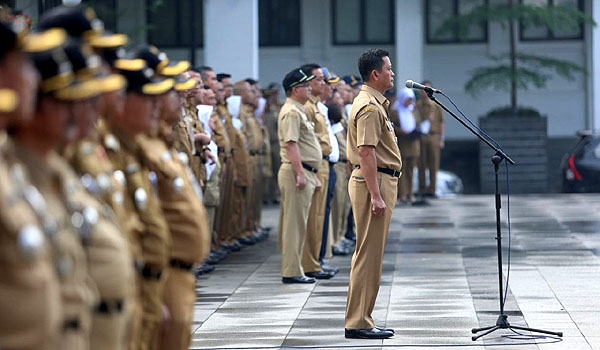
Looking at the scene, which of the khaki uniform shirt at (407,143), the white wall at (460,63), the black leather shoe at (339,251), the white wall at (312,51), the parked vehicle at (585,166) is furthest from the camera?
the white wall at (312,51)

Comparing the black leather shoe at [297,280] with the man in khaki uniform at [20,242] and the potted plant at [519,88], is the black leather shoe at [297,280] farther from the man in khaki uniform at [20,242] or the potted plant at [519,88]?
the potted plant at [519,88]

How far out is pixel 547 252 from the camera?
1594 cm

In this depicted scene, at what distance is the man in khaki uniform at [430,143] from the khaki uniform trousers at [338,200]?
25.2 feet

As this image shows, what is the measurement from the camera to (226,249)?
644 inches

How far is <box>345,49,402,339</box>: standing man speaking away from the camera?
9.46 metres

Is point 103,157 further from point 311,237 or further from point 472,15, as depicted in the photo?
point 472,15

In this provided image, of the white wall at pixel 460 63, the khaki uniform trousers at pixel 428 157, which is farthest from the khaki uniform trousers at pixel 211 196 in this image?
the white wall at pixel 460 63

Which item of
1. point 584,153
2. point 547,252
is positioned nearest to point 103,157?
point 547,252

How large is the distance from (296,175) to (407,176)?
37.5 feet

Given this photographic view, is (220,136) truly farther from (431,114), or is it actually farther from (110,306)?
(110,306)

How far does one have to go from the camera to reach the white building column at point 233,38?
24.1 m

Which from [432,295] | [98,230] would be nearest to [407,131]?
[432,295]

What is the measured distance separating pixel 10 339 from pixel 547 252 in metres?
12.6

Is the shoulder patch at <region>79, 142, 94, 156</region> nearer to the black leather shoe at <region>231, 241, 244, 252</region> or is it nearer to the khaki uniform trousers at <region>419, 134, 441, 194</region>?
the black leather shoe at <region>231, 241, 244, 252</region>
